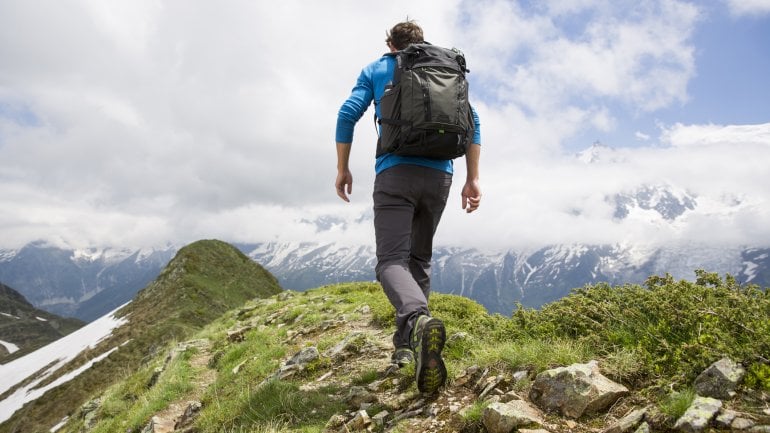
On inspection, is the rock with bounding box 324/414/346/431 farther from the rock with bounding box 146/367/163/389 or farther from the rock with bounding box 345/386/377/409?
the rock with bounding box 146/367/163/389

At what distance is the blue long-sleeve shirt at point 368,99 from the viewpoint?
16.2ft

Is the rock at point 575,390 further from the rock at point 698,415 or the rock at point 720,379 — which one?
the rock at point 698,415

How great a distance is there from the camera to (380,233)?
472 centimetres

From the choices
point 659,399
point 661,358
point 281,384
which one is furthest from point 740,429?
point 281,384

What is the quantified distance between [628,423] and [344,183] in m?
3.75

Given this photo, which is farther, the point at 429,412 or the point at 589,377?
the point at 429,412

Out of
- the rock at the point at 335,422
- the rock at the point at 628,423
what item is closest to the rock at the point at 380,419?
the rock at the point at 335,422

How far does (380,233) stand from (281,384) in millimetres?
2563

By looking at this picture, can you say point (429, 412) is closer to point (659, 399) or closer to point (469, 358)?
point (469, 358)

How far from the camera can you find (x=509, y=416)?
3.16 metres

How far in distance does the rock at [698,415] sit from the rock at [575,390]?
2.19ft

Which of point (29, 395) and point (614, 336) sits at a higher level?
point (614, 336)

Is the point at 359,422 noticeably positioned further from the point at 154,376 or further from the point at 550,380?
the point at 154,376

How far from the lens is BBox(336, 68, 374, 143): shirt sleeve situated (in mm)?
4977
